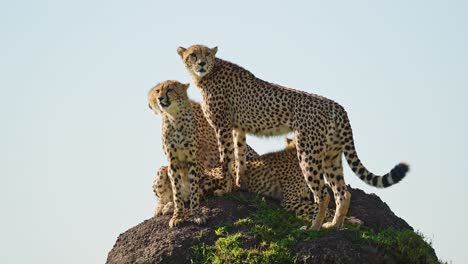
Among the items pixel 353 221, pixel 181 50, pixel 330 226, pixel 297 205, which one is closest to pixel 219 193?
pixel 297 205

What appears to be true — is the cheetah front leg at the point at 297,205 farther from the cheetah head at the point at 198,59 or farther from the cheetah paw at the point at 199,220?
the cheetah head at the point at 198,59

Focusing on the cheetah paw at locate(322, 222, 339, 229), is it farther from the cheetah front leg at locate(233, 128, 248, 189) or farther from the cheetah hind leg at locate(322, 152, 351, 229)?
the cheetah front leg at locate(233, 128, 248, 189)

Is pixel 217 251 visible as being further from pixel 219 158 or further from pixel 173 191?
pixel 219 158

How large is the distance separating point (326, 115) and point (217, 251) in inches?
70.0

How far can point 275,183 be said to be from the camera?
1186 centimetres

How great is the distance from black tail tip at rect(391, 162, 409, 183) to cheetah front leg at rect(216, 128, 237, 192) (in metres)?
1.77

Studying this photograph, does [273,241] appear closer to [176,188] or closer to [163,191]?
[176,188]

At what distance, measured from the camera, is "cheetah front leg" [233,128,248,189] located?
11828mm

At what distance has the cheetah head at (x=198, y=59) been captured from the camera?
38.9 ft

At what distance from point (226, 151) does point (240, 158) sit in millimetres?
278

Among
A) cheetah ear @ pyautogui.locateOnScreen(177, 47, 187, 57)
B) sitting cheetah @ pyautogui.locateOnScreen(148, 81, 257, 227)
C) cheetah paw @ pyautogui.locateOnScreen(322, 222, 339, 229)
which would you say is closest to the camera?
cheetah paw @ pyautogui.locateOnScreen(322, 222, 339, 229)

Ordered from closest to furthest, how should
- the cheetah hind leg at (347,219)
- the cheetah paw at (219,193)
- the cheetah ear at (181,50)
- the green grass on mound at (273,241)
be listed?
1. the green grass on mound at (273,241)
2. the cheetah hind leg at (347,219)
3. the cheetah paw at (219,193)
4. the cheetah ear at (181,50)

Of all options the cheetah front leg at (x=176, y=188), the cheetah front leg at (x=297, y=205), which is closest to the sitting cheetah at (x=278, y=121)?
the cheetah front leg at (x=297, y=205)

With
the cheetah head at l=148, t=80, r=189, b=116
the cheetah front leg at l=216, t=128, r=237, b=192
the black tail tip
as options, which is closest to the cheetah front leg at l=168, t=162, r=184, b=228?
the cheetah head at l=148, t=80, r=189, b=116
